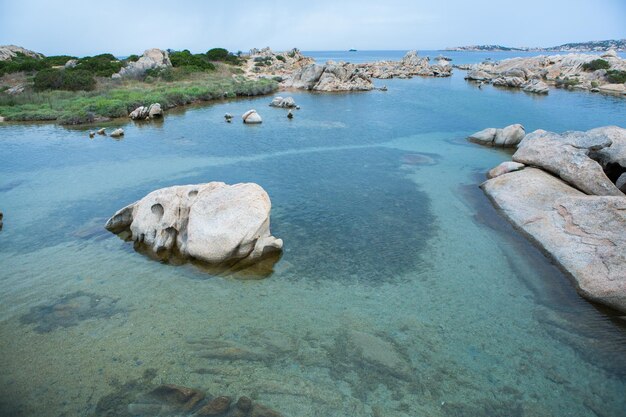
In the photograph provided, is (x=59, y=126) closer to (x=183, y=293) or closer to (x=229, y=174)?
(x=229, y=174)

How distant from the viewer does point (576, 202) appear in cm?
1628

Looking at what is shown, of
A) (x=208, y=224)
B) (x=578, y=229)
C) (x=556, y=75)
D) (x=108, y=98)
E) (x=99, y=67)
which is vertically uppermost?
(x=99, y=67)

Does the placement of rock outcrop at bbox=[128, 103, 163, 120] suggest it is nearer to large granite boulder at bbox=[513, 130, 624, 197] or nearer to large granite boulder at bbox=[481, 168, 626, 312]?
large granite boulder at bbox=[513, 130, 624, 197]

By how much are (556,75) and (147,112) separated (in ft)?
288

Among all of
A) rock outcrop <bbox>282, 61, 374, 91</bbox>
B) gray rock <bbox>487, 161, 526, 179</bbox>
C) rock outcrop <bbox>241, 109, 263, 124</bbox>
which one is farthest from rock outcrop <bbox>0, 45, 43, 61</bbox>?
gray rock <bbox>487, 161, 526, 179</bbox>

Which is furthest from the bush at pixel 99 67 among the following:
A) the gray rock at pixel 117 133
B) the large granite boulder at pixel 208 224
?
the large granite boulder at pixel 208 224

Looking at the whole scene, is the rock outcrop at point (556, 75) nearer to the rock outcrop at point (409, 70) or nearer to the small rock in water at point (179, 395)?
the rock outcrop at point (409, 70)

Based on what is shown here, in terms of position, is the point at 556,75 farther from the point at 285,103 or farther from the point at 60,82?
the point at 60,82

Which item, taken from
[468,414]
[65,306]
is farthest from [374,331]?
[65,306]

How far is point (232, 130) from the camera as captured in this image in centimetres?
3841

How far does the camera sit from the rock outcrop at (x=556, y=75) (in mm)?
68438

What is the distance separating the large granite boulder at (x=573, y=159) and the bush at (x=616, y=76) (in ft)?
212

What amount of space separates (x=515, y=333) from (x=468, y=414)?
3693 millimetres

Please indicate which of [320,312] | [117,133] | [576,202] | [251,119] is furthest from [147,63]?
[576,202]
